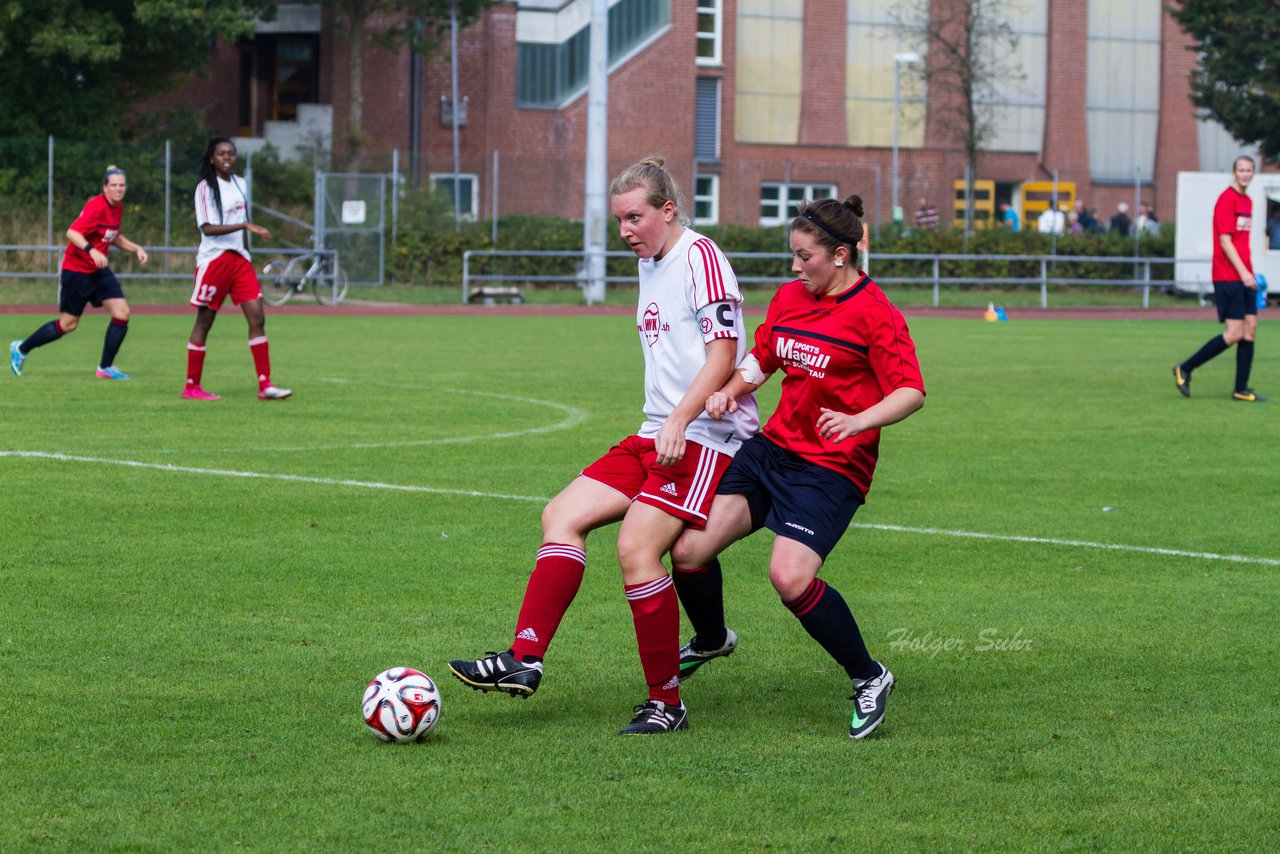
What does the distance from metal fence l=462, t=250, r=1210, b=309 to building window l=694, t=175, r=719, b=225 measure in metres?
9.76

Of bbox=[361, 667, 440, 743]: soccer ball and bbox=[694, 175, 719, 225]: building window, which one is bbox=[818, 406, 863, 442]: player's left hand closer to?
bbox=[361, 667, 440, 743]: soccer ball

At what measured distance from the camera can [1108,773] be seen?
15.6 ft

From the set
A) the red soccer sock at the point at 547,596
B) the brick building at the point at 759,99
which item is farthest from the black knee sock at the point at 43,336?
the brick building at the point at 759,99

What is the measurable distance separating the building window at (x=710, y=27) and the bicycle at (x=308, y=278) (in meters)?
19.9

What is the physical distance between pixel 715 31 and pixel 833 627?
47.6 meters

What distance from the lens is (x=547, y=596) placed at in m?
5.41

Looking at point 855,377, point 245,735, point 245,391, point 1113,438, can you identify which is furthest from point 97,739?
point 245,391

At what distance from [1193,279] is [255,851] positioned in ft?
121

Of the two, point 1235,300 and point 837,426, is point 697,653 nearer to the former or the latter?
point 837,426

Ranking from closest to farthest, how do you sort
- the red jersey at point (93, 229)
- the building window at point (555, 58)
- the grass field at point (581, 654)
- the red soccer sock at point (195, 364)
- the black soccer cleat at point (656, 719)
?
1. the grass field at point (581, 654)
2. the black soccer cleat at point (656, 719)
3. the red soccer sock at point (195, 364)
4. the red jersey at point (93, 229)
5. the building window at point (555, 58)

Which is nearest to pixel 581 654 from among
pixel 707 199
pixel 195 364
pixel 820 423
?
pixel 820 423

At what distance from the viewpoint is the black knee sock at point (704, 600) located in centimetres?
570

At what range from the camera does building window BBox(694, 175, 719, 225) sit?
49.2 m

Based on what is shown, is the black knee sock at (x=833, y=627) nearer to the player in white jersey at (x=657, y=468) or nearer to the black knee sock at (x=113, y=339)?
the player in white jersey at (x=657, y=468)
